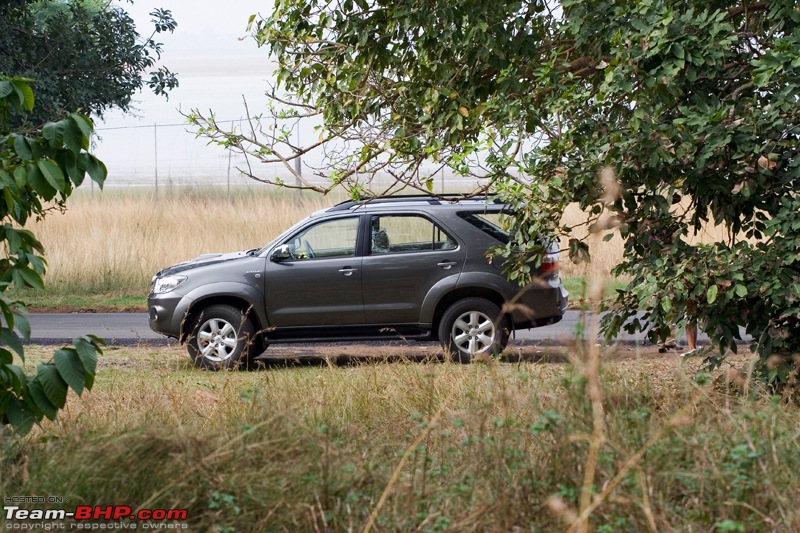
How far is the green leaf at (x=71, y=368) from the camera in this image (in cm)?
470

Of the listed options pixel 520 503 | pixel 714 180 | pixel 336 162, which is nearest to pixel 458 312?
pixel 336 162

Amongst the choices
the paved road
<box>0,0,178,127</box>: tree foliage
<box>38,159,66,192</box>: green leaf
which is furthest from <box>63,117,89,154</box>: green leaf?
<box>0,0,178,127</box>: tree foliage

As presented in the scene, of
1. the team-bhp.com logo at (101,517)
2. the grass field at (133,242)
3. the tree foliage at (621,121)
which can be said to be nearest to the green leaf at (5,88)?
the team-bhp.com logo at (101,517)

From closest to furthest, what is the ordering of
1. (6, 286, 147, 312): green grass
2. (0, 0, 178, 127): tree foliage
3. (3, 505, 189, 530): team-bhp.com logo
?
(3, 505, 189, 530): team-bhp.com logo
(0, 0, 178, 127): tree foliage
(6, 286, 147, 312): green grass

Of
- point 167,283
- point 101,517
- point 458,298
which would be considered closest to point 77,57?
point 167,283

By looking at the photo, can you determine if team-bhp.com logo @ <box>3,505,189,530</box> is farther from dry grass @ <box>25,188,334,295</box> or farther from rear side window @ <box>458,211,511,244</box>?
dry grass @ <box>25,188,334,295</box>

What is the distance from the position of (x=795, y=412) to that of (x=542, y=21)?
432 centimetres

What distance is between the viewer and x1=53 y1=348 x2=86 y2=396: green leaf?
4.70 metres

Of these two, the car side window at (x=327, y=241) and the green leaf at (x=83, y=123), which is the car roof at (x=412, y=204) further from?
the green leaf at (x=83, y=123)

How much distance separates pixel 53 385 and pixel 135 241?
54.4ft

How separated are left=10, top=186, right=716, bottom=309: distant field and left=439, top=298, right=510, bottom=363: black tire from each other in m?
6.13

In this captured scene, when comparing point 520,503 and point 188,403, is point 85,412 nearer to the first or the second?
point 188,403

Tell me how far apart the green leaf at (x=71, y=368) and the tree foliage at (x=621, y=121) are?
289 cm

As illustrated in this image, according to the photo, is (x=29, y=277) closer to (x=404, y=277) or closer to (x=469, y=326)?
(x=404, y=277)
